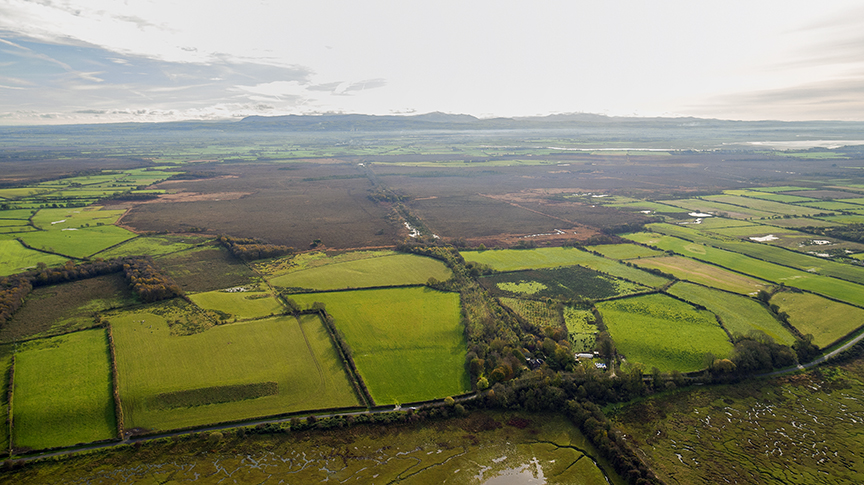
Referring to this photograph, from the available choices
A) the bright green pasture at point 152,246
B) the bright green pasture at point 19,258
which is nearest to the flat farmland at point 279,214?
the bright green pasture at point 152,246

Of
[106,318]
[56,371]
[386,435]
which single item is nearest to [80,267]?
[106,318]

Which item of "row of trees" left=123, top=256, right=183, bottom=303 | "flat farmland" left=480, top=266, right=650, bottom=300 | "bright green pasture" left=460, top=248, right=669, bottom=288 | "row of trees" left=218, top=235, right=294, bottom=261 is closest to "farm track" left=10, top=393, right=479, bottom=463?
"flat farmland" left=480, top=266, right=650, bottom=300

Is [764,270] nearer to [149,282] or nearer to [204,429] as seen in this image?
[204,429]

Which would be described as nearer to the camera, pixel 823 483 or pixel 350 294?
pixel 823 483

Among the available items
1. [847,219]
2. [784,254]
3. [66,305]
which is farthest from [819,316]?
[66,305]

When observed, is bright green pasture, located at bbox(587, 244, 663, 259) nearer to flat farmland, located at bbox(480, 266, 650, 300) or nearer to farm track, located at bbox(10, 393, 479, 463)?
flat farmland, located at bbox(480, 266, 650, 300)

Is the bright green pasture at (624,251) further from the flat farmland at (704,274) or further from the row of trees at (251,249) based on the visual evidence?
the row of trees at (251,249)

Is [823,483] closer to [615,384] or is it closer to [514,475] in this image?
[615,384]
